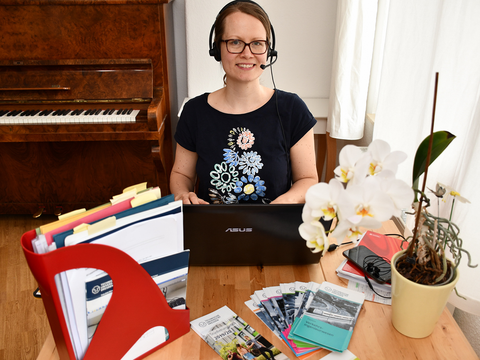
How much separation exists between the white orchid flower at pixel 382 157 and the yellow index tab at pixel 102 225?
0.47 meters

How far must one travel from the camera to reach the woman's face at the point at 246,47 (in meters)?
1.28

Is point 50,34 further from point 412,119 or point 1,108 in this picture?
point 412,119

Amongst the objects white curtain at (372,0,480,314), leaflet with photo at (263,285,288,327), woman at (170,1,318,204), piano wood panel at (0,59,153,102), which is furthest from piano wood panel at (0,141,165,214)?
leaflet with photo at (263,285,288,327)

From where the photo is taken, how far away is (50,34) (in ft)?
7.28

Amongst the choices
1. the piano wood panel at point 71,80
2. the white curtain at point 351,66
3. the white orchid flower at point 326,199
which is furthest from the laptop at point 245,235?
the piano wood panel at point 71,80

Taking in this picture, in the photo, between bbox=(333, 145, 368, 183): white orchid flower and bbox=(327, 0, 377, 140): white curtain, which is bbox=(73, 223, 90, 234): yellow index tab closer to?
bbox=(333, 145, 368, 183): white orchid flower

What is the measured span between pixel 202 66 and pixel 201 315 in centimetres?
192

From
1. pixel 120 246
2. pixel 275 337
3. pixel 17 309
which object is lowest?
pixel 17 309

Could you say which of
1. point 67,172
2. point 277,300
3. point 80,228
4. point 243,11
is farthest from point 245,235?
point 67,172

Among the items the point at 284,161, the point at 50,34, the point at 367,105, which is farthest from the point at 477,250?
the point at 50,34

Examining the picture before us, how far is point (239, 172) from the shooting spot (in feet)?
4.50

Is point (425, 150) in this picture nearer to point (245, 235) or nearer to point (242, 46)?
point (245, 235)

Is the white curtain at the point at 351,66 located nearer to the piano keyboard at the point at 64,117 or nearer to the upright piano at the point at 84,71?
the upright piano at the point at 84,71

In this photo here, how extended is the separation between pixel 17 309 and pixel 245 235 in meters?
1.51
